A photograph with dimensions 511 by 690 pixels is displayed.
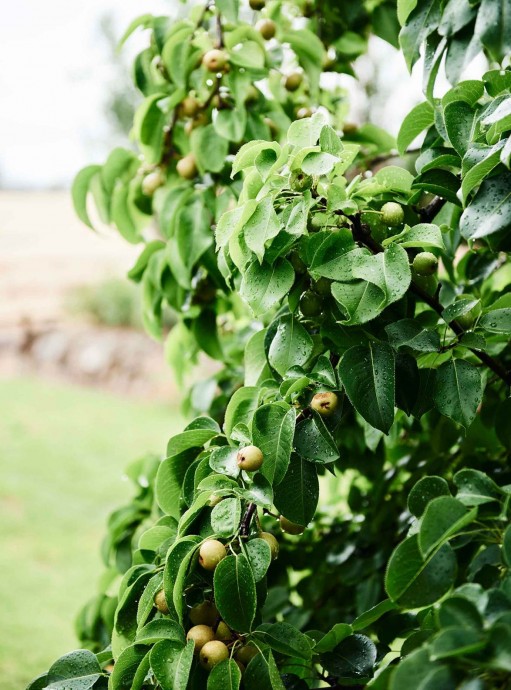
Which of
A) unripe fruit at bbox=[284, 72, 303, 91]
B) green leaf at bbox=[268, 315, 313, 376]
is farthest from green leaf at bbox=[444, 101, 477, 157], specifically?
unripe fruit at bbox=[284, 72, 303, 91]

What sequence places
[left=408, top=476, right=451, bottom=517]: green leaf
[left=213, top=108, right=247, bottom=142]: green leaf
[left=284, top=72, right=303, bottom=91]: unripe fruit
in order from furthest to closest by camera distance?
[left=284, top=72, right=303, bottom=91]: unripe fruit, [left=213, top=108, right=247, bottom=142]: green leaf, [left=408, top=476, right=451, bottom=517]: green leaf

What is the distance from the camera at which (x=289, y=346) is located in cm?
63

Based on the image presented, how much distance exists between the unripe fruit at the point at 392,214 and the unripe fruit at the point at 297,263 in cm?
8

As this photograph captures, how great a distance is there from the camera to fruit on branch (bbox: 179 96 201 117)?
0.94 m

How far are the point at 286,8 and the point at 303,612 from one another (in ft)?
3.17

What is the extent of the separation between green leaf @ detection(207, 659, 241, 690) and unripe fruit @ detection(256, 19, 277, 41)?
2.91ft

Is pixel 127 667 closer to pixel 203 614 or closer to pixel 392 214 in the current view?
pixel 203 614

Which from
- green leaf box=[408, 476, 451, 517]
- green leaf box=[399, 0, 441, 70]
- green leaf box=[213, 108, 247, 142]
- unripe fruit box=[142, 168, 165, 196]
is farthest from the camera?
unripe fruit box=[142, 168, 165, 196]

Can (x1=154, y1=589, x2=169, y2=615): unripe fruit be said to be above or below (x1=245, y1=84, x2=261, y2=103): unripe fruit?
below

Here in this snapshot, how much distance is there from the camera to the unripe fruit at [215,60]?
0.88 metres

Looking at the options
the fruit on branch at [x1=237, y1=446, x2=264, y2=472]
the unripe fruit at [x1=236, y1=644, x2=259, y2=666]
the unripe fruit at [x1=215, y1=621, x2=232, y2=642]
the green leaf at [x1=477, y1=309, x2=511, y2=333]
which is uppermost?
the green leaf at [x1=477, y1=309, x2=511, y2=333]

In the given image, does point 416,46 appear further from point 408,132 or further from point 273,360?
point 273,360

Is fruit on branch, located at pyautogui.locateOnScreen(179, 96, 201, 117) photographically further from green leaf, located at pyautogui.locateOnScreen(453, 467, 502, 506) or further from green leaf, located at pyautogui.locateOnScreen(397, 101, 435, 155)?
green leaf, located at pyautogui.locateOnScreen(453, 467, 502, 506)

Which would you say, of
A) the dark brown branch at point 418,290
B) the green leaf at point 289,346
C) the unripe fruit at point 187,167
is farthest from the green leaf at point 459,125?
the unripe fruit at point 187,167
